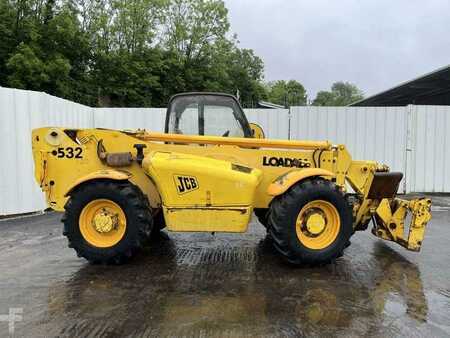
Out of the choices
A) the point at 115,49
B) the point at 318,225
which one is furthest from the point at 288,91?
the point at 318,225

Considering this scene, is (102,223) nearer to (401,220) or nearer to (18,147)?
(401,220)

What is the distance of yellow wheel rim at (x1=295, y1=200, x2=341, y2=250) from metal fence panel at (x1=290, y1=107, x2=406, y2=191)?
20.8 ft

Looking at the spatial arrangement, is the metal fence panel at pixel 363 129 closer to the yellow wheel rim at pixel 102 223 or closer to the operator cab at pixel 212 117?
the operator cab at pixel 212 117

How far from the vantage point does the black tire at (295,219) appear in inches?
181

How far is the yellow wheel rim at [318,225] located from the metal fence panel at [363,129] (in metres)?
6.33

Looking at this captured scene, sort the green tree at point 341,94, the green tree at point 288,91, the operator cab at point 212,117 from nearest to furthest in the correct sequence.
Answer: the operator cab at point 212,117 → the green tree at point 288,91 → the green tree at point 341,94

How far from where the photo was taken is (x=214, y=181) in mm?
4656

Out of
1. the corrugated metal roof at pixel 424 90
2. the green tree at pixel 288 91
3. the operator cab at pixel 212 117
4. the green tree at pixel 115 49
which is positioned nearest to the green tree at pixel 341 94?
the green tree at pixel 288 91

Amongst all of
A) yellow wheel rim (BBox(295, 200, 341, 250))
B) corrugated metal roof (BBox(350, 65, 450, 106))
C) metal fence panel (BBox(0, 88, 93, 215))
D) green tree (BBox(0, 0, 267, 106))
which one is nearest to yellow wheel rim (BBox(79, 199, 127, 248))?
yellow wheel rim (BBox(295, 200, 341, 250))

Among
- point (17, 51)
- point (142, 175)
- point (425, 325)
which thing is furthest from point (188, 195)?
point (17, 51)

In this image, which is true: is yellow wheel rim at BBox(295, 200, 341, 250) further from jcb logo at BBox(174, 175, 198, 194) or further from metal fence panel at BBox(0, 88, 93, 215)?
metal fence panel at BBox(0, 88, 93, 215)

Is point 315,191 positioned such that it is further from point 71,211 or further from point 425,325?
point 71,211

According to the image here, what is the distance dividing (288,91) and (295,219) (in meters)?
71.0

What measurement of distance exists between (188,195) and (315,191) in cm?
134
